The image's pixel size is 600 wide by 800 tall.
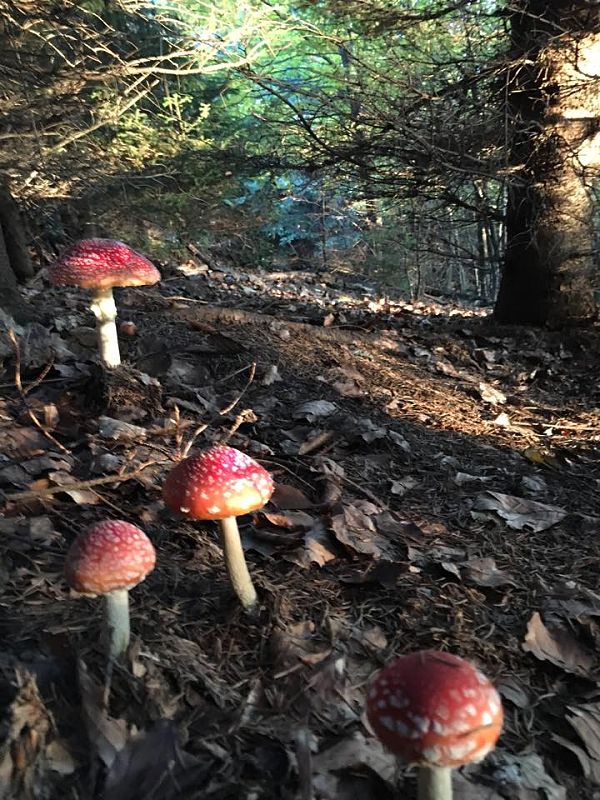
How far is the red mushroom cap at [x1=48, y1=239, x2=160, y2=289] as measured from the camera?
136 inches

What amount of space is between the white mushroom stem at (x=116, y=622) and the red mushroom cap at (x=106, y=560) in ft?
0.28

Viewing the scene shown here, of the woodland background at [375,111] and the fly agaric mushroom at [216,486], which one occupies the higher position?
the woodland background at [375,111]

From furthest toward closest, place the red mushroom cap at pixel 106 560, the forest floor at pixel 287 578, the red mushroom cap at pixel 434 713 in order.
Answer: the red mushroom cap at pixel 106 560 → the forest floor at pixel 287 578 → the red mushroom cap at pixel 434 713

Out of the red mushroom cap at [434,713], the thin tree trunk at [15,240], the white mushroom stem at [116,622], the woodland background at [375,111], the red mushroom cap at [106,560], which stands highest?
the woodland background at [375,111]

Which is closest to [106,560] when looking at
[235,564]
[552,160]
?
[235,564]

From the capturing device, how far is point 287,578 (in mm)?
2326

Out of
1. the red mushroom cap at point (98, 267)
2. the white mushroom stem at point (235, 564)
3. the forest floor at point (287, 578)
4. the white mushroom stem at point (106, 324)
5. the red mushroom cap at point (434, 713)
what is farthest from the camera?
the white mushroom stem at point (106, 324)

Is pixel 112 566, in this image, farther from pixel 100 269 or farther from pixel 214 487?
pixel 100 269

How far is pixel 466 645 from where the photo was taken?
207cm

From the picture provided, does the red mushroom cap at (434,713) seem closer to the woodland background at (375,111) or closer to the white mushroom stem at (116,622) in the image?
the white mushroom stem at (116,622)

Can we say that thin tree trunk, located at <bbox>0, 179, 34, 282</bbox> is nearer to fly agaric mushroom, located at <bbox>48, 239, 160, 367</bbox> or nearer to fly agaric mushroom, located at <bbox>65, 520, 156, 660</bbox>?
fly agaric mushroom, located at <bbox>48, 239, 160, 367</bbox>

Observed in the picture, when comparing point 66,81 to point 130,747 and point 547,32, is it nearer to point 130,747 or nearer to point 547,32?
point 547,32

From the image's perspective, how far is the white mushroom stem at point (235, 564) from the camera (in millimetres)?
2047

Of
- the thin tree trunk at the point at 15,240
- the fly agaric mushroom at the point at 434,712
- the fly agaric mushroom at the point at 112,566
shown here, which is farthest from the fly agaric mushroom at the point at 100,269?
the thin tree trunk at the point at 15,240
